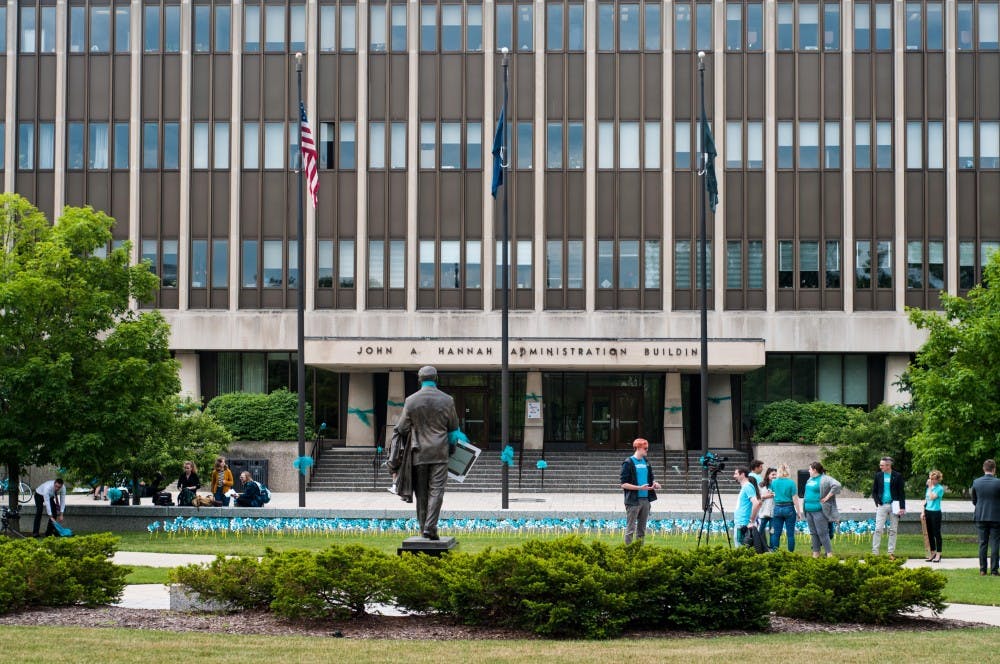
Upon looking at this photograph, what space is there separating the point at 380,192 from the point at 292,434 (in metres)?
10.0

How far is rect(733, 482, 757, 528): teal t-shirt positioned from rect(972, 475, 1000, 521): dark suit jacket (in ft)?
11.0

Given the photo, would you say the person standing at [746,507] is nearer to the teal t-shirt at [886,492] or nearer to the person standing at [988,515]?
the teal t-shirt at [886,492]

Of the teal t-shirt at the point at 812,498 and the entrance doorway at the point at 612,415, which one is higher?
the entrance doorway at the point at 612,415

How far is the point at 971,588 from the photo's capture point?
17.2 metres

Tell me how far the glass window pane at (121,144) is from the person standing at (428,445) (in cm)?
3679

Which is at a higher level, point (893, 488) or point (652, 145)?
point (652, 145)

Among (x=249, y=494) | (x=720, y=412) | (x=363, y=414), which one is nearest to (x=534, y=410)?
(x=363, y=414)

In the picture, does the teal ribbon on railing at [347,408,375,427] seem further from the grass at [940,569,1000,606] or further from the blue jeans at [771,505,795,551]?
the grass at [940,569,1000,606]

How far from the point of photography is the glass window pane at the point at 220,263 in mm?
48188

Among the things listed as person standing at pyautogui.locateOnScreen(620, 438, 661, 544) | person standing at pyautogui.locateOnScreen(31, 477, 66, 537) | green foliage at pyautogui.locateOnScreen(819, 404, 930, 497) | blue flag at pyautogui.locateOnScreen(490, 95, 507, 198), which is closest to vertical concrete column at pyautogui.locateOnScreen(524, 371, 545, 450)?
green foliage at pyautogui.locateOnScreen(819, 404, 930, 497)

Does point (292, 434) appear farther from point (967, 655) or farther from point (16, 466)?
point (967, 655)

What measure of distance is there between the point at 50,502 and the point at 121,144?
86.2ft

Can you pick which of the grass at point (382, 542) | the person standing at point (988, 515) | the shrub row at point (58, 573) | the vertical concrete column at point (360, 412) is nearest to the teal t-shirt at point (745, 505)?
the grass at point (382, 542)

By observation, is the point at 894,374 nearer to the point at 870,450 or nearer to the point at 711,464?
the point at 870,450
